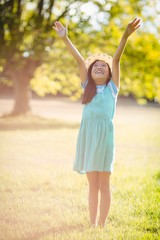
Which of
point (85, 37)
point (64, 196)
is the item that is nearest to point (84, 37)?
point (85, 37)

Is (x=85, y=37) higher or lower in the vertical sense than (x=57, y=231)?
higher

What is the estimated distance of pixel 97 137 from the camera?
4.23 meters

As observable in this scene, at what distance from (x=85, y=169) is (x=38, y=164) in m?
4.65

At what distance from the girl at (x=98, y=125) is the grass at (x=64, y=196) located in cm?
38

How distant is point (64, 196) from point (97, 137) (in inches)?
73.6

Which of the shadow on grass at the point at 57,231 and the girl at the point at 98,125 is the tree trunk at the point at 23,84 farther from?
the shadow on grass at the point at 57,231

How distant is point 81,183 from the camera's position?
6766mm

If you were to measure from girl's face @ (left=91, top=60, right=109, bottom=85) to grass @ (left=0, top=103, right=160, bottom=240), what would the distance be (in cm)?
153

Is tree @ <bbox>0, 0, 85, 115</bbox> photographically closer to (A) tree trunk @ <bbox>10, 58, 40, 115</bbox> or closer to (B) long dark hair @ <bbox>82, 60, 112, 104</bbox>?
(A) tree trunk @ <bbox>10, 58, 40, 115</bbox>

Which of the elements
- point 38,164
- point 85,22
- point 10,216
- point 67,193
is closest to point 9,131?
point 85,22

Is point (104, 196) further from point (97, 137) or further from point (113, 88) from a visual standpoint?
point (113, 88)

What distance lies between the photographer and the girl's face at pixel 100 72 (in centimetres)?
446

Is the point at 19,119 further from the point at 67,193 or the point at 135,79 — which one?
the point at 67,193

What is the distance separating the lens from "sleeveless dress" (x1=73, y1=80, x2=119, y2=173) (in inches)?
166
